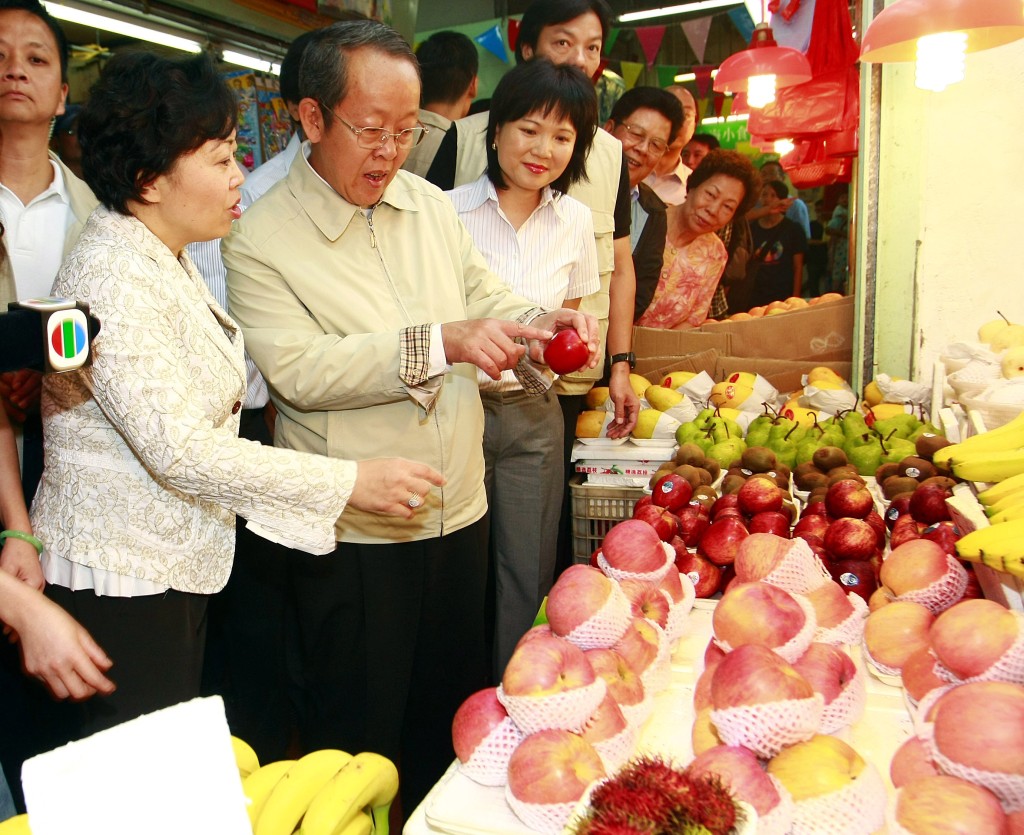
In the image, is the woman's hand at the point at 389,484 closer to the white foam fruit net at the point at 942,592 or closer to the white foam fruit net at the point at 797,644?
the white foam fruit net at the point at 797,644

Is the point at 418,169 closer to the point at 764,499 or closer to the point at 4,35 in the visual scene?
the point at 4,35

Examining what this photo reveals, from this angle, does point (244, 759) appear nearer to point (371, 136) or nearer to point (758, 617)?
point (758, 617)

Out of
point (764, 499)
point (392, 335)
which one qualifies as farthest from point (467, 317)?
point (764, 499)

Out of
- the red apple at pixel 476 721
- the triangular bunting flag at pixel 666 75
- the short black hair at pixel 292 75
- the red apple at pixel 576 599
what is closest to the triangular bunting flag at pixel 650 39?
the triangular bunting flag at pixel 666 75

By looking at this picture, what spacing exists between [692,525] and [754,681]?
37.6 inches

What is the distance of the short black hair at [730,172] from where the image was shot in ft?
14.4

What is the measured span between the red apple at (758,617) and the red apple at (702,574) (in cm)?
49

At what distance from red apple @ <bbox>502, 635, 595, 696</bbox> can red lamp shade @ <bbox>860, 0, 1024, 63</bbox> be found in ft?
6.56

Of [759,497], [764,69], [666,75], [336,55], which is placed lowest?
[759,497]

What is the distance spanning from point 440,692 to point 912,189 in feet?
8.24

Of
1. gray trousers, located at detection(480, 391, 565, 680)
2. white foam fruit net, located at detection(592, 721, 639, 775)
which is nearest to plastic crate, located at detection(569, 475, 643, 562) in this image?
gray trousers, located at detection(480, 391, 565, 680)

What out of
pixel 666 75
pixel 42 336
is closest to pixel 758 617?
pixel 42 336

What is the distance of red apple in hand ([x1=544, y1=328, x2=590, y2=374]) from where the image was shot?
1.99 metres

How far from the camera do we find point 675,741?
1.33m
